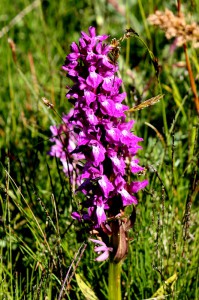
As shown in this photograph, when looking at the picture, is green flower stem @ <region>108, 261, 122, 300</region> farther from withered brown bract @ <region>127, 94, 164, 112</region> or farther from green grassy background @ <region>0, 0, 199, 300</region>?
withered brown bract @ <region>127, 94, 164, 112</region>

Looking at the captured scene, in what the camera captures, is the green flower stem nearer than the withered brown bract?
No

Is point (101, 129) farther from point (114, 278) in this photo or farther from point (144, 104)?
point (114, 278)

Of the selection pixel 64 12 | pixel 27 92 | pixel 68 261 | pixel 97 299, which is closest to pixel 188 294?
pixel 97 299

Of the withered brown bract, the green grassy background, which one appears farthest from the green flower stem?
the withered brown bract

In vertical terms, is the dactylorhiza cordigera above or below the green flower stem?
above

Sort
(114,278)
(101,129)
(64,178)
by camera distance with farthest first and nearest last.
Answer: (64,178)
(114,278)
(101,129)

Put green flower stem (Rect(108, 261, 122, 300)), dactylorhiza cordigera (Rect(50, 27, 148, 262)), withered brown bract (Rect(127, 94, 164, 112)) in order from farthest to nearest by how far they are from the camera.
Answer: green flower stem (Rect(108, 261, 122, 300))
withered brown bract (Rect(127, 94, 164, 112))
dactylorhiza cordigera (Rect(50, 27, 148, 262))

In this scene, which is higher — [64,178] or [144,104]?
[144,104]

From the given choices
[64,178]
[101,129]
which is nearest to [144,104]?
[101,129]
